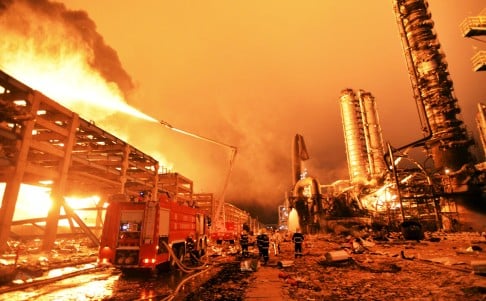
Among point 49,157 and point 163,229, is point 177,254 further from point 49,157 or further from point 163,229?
point 49,157

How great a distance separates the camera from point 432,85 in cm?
3219

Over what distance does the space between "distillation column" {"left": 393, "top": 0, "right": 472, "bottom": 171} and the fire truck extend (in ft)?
102

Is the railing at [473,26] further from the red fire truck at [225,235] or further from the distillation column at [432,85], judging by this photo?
the red fire truck at [225,235]

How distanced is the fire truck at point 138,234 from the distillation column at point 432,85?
31239 millimetres

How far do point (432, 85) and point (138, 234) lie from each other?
3731 cm

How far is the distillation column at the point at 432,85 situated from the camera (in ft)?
99.3

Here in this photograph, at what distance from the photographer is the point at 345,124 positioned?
4712 centimetres

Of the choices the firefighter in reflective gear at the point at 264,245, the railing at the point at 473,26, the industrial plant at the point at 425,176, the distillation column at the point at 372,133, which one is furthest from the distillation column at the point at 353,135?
the firefighter in reflective gear at the point at 264,245

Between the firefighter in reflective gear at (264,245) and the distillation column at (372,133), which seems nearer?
the firefighter in reflective gear at (264,245)

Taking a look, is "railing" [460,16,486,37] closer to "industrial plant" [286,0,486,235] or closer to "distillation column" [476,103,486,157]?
"industrial plant" [286,0,486,235]

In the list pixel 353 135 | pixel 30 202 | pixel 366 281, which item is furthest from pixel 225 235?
pixel 353 135

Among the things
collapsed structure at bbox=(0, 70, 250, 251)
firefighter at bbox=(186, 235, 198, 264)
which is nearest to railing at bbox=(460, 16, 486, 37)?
collapsed structure at bbox=(0, 70, 250, 251)

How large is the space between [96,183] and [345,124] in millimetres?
40368

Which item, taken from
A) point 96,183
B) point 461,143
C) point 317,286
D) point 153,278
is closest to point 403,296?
point 317,286
